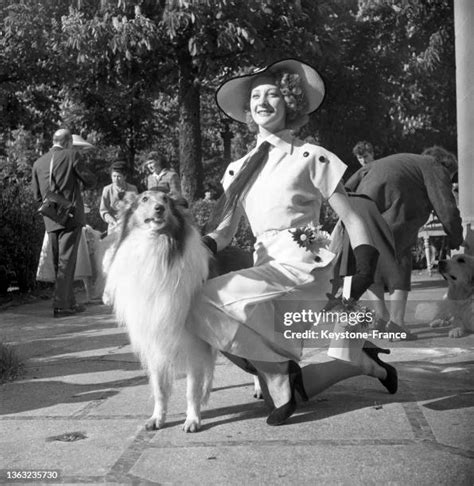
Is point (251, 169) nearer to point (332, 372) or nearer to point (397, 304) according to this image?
point (332, 372)

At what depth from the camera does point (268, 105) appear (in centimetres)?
342

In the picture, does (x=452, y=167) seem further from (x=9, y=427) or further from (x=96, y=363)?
(x=9, y=427)

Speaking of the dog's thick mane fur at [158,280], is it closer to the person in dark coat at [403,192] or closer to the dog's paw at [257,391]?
the dog's paw at [257,391]

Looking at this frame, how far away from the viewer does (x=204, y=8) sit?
2.89 m

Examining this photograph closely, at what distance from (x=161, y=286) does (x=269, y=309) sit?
0.47m

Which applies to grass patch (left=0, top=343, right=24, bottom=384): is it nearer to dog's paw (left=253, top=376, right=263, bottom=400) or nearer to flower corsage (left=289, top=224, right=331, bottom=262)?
dog's paw (left=253, top=376, right=263, bottom=400)

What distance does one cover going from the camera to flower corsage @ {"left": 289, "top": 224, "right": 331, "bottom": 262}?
3270mm

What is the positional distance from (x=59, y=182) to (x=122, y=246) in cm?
420

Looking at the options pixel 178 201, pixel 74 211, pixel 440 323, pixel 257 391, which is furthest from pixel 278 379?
pixel 74 211

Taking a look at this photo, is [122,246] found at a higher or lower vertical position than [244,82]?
lower

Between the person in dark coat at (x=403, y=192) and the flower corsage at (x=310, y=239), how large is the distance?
7.25 ft

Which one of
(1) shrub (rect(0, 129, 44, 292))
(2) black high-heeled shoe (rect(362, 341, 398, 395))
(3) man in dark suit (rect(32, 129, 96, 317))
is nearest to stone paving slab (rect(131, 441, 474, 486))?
(2) black high-heeled shoe (rect(362, 341, 398, 395))

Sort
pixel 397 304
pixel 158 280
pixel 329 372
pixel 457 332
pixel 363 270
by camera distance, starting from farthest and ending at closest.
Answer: pixel 397 304 → pixel 457 332 → pixel 329 372 → pixel 158 280 → pixel 363 270

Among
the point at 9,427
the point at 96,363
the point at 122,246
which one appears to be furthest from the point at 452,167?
the point at 9,427
